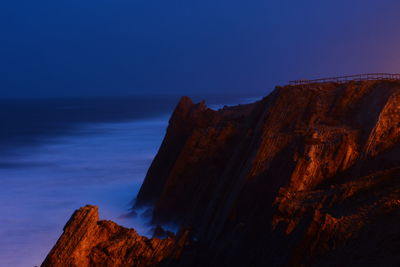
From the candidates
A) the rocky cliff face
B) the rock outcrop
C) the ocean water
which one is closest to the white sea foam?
the ocean water

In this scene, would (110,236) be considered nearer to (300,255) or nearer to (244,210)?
(244,210)

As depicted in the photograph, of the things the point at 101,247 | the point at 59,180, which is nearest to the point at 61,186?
the point at 59,180

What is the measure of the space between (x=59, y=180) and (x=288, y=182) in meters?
25.6

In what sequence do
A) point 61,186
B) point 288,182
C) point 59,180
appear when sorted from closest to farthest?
point 288,182 < point 61,186 < point 59,180

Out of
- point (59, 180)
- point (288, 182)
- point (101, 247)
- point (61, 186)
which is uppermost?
point (59, 180)

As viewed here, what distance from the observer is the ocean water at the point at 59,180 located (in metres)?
26.1

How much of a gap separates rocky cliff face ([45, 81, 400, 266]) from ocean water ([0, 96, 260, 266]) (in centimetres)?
471

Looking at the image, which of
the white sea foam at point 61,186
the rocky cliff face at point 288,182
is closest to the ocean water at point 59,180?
the white sea foam at point 61,186

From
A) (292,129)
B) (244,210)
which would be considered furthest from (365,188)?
(292,129)

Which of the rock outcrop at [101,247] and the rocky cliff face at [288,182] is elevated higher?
the rocky cliff face at [288,182]

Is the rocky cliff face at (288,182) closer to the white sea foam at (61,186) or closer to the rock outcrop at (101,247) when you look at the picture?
the rock outcrop at (101,247)

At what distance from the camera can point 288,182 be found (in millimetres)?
18016

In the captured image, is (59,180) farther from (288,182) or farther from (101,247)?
(288,182)

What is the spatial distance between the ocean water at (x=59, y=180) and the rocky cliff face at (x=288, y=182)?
471cm
